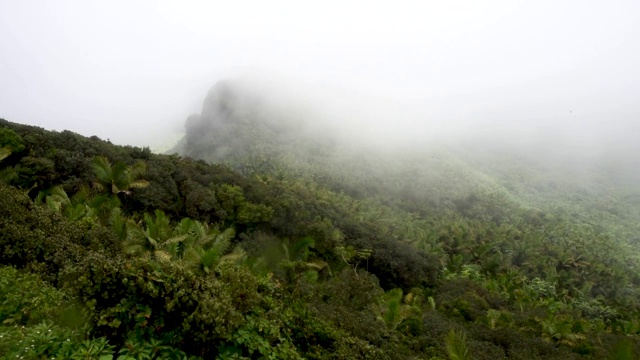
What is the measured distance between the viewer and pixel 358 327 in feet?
24.5

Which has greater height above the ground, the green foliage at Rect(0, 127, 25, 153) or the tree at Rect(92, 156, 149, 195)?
the green foliage at Rect(0, 127, 25, 153)

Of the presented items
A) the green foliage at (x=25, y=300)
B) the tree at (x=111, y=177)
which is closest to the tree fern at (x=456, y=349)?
the green foliage at (x=25, y=300)

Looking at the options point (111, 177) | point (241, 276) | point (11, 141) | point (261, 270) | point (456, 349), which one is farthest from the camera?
point (111, 177)

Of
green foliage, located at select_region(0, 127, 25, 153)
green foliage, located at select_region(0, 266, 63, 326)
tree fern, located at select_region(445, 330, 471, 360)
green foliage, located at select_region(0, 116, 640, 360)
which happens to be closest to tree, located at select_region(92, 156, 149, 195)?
green foliage, located at select_region(0, 116, 640, 360)

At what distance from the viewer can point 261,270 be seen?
10148 millimetres

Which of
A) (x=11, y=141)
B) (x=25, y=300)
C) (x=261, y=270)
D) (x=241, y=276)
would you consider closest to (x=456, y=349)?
(x=241, y=276)

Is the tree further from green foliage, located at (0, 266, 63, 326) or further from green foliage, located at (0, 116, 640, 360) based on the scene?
green foliage, located at (0, 266, 63, 326)

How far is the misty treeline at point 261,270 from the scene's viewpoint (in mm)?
4812

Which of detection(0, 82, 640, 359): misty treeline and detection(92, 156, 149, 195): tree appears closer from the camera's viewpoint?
detection(0, 82, 640, 359): misty treeline

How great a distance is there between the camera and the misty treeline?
4812mm

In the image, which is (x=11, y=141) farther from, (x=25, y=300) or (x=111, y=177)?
(x=25, y=300)

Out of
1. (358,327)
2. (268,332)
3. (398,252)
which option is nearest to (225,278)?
(268,332)

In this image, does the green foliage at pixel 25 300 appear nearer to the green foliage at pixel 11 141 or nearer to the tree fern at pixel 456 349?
the tree fern at pixel 456 349

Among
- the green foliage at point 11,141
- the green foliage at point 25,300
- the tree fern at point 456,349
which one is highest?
the green foliage at point 11,141
